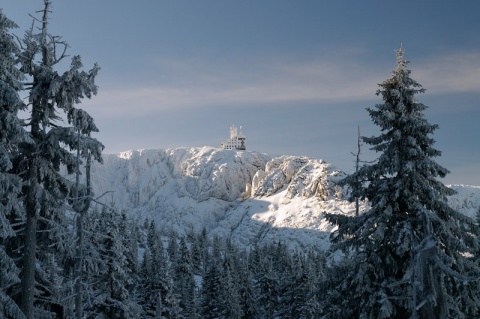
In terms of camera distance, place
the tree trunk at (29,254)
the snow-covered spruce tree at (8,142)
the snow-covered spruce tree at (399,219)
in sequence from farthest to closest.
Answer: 1. the snow-covered spruce tree at (399,219)
2. the tree trunk at (29,254)
3. the snow-covered spruce tree at (8,142)

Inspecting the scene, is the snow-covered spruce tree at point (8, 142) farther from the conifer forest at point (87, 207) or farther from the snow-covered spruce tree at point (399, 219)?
the snow-covered spruce tree at point (399, 219)

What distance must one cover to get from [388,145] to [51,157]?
12.5m

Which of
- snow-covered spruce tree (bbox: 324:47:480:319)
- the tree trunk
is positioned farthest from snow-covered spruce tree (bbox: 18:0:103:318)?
snow-covered spruce tree (bbox: 324:47:480:319)

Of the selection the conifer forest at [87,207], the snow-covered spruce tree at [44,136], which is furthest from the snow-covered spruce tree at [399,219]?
the snow-covered spruce tree at [44,136]

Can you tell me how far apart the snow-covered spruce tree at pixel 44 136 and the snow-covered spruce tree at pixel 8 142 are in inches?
18.7

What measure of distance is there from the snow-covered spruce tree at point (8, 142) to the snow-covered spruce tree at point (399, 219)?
1184 cm

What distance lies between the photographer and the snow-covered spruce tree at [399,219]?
16.4 metres

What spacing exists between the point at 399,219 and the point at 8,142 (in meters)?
14.4

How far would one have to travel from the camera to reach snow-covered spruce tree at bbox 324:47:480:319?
16406 millimetres

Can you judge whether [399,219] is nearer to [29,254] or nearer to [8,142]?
[29,254]

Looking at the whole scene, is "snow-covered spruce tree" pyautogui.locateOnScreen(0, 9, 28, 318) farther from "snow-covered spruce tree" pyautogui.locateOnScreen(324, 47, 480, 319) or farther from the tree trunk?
"snow-covered spruce tree" pyautogui.locateOnScreen(324, 47, 480, 319)

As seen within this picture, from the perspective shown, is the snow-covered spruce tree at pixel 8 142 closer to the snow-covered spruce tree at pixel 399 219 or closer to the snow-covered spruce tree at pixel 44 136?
the snow-covered spruce tree at pixel 44 136

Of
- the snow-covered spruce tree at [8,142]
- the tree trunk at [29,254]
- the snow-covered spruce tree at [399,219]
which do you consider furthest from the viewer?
the snow-covered spruce tree at [399,219]

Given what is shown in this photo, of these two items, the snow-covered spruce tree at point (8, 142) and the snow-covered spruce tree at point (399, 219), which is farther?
the snow-covered spruce tree at point (399, 219)
